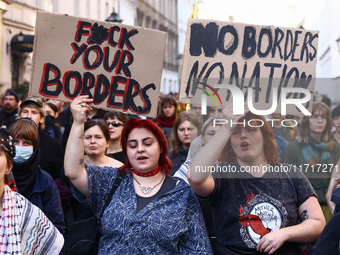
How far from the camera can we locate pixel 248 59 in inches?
155

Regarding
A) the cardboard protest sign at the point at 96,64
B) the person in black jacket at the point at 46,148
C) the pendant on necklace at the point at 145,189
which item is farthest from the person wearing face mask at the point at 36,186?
the person in black jacket at the point at 46,148

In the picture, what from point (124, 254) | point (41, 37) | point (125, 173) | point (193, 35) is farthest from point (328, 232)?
point (41, 37)

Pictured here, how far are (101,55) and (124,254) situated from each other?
138cm

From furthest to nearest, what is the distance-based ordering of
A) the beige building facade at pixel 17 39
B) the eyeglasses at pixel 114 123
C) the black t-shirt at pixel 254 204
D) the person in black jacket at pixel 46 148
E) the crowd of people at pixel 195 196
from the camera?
1. the beige building facade at pixel 17 39
2. the eyeglasses at pixel 114 123
3. the person in black jacket at pixel 46 148
4. the black t-shirt at pixel 254 204
5. the crowd of people at pixel 195 196

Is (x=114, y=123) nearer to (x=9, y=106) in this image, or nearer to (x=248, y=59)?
(x=248, y=59)

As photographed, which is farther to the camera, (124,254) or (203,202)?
(203,202)

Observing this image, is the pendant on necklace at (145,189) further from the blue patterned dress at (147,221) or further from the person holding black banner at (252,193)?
the person holding black banner at (252,193)

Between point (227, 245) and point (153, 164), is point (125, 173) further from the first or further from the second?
point (227, 245)

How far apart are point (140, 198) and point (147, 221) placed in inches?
8.2

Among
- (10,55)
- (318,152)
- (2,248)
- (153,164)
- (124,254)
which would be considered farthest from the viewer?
(10,55)

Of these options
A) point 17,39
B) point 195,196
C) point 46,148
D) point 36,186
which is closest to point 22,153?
point 36,186

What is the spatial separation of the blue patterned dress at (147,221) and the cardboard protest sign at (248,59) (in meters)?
0.69

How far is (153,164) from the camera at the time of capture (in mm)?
3744

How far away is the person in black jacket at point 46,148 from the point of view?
607cm
